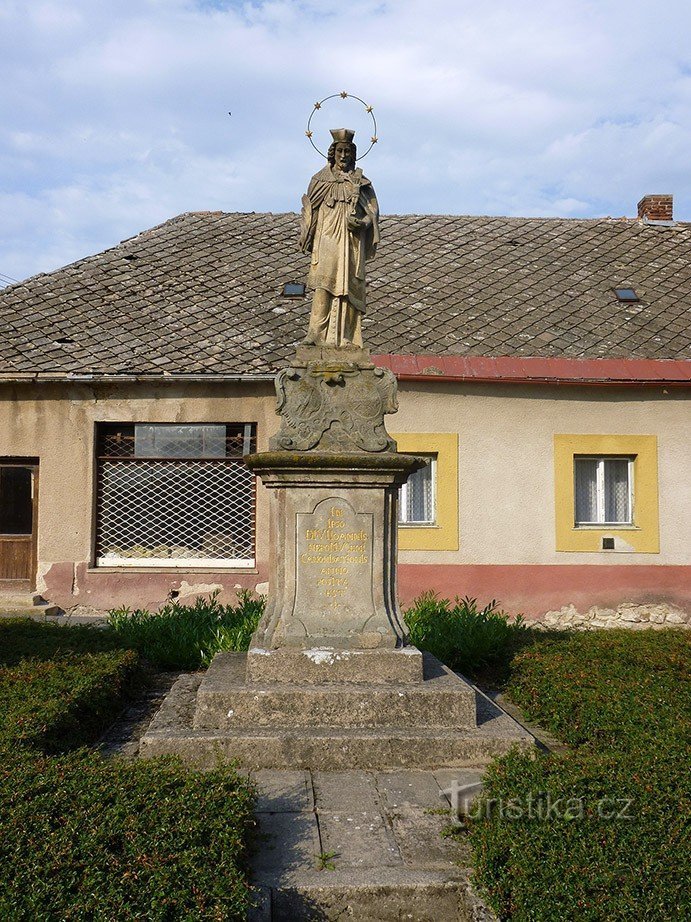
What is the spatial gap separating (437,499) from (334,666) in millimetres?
5997

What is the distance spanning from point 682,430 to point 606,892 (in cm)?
943

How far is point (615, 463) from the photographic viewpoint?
11656 millimetres

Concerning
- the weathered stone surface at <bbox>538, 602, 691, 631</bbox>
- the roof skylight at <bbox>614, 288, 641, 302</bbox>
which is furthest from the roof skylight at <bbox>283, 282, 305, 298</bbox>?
the weathered stone surface at <bbox>538, 602, 691, 631</bbox>

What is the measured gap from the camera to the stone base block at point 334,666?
534 centimetres

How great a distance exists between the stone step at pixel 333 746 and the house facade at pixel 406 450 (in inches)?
237

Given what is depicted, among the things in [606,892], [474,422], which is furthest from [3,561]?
[606,892]

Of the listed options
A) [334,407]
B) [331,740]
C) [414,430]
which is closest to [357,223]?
[334,407]

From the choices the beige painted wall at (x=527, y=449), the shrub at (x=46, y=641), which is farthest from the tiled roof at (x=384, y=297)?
the shrub at (x=46, y=641)

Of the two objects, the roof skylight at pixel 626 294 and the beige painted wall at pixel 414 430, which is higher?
the roof skylight at pixel 626 294

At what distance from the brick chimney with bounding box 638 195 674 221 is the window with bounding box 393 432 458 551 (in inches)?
307

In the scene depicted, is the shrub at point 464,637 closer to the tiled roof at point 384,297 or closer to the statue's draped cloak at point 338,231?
the statue's draped cloak at point 338,231

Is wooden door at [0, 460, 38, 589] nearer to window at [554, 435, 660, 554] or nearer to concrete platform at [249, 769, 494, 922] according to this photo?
window at [554, 435, 660, 554]

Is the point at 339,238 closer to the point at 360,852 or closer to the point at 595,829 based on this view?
the point at 360,852

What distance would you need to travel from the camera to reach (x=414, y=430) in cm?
1123
